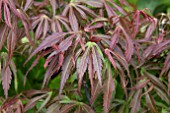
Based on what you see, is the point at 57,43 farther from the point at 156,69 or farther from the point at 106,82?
the point at 156,69

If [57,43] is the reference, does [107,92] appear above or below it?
below

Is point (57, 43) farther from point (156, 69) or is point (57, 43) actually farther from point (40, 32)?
point (156, 69)

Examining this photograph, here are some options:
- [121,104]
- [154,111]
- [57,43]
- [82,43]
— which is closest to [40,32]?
[57,43]

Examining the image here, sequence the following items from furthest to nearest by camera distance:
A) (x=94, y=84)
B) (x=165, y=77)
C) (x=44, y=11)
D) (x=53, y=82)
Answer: (x=53, y=82)
(x=44, y=11)
(x=165, y=77)
(x=94, y=84)

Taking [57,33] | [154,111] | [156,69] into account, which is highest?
[57,33]

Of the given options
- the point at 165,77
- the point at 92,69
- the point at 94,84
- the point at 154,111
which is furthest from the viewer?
the point at 165,77

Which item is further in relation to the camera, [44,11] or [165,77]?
[44,11]
